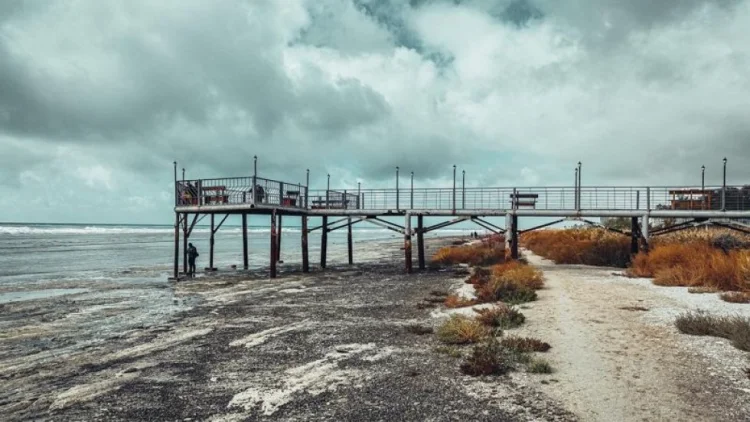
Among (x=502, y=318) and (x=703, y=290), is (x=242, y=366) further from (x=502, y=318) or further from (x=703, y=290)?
(x=703, y=290)

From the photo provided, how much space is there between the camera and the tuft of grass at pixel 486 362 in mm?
9203

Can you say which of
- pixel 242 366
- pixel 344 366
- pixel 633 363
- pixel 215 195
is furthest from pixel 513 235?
pixel 242 366

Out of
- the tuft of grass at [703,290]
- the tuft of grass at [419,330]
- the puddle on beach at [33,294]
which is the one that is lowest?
the puddle on beach at [33,294]

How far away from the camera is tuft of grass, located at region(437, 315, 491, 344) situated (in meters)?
11.4

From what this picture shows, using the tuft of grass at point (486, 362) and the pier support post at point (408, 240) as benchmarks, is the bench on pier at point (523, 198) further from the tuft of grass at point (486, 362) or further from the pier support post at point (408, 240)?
the tuft of grass at point (486, 362)

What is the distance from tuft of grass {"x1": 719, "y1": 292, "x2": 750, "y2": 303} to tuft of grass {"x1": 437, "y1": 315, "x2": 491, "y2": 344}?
763cm

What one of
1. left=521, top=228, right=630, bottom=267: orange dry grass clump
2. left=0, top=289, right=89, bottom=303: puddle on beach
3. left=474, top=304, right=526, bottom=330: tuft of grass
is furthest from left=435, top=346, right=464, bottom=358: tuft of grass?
left=521, top=228, right=630, bottom=267: orange dry grass clump

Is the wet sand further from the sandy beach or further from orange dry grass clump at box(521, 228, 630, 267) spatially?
orange dry grass clump at box(521, 228, 630, 267)

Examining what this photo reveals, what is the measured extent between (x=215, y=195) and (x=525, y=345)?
66.4 ft

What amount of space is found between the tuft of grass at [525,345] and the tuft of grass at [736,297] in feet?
23.4

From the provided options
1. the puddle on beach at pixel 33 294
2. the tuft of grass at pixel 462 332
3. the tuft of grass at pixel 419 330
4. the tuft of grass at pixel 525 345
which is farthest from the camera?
the puddle on beach at pixel 33 294

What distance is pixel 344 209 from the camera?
31203 millimetres

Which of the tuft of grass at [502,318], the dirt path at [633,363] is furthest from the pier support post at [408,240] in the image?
the tuft of grass at [502,318]

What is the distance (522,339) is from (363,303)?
25.5ft
